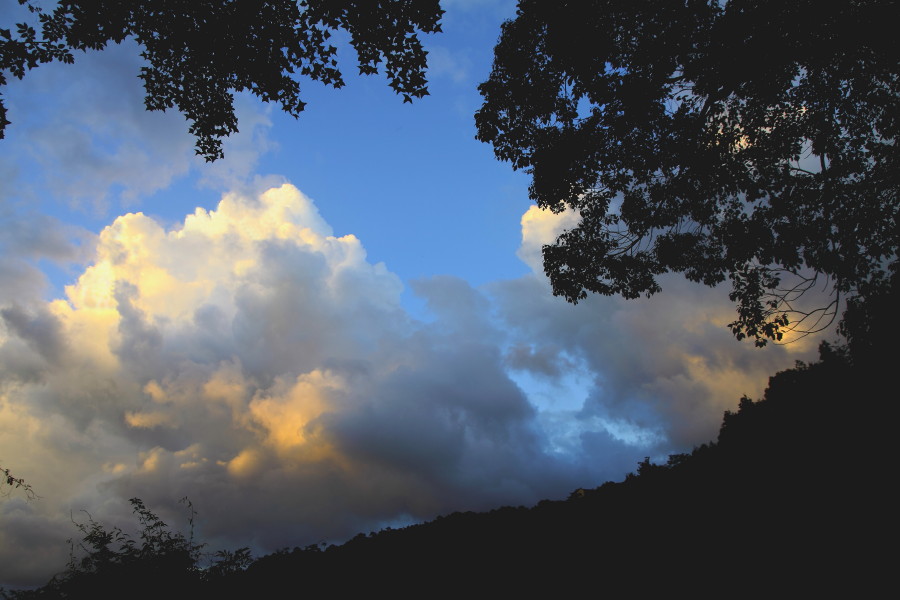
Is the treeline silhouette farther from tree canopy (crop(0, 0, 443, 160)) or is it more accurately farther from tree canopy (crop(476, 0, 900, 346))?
tree canopy (crop(0, 0, 443, 160))

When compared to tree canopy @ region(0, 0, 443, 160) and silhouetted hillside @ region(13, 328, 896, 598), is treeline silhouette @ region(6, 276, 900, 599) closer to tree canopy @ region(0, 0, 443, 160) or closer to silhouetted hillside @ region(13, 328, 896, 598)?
silhouetted hillside @ region(13, 328, 896, 598)

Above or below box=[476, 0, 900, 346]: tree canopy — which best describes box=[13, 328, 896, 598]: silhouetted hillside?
below

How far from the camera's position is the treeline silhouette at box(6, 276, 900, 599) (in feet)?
15.2

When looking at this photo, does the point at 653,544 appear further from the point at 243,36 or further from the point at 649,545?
the point at 243,36

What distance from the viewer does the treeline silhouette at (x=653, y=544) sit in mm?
4625

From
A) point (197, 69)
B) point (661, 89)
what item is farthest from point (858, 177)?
point (197, 69)

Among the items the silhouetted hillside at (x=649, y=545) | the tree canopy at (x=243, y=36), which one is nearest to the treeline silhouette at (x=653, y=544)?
the silhouetted hillside at (x=649, y=545)

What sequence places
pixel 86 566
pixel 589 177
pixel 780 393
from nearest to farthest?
pixel 86 566 < pixel 589 177 < pixel 780 393

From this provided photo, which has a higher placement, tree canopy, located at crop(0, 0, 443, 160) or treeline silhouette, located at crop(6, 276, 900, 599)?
tree canopy, located at crop(0, 0, 443, 160)

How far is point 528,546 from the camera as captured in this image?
6.47 m

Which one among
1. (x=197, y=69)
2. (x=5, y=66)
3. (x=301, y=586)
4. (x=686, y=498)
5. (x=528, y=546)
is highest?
(x=197, y=69)

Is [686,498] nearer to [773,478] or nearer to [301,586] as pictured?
[773,478]

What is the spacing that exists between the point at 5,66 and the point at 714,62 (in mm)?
12568

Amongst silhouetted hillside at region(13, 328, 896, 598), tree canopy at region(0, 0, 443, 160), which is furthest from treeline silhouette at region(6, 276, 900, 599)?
tree canopy at region(0, 0, 443, 160)
